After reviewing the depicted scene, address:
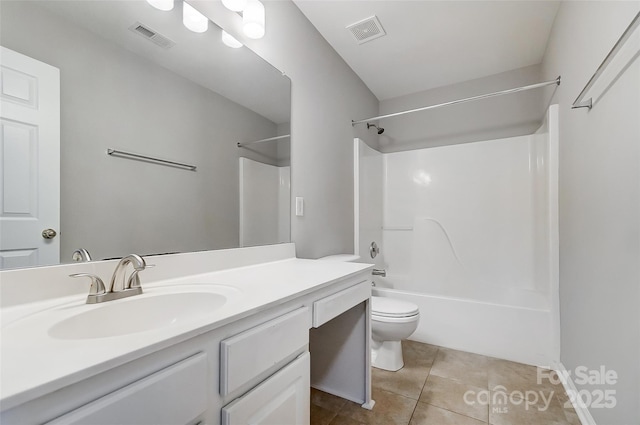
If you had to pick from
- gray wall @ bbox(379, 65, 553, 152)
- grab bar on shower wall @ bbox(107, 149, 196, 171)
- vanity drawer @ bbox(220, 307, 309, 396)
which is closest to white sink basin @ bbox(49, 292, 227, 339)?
vanity drawer @ bbox(220, 307, 309, 396)

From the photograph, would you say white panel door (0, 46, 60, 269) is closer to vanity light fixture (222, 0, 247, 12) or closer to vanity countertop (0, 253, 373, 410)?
vanity countertop (0, 253, 373, 410)

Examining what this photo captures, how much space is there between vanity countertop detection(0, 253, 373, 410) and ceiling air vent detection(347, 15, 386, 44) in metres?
1.83

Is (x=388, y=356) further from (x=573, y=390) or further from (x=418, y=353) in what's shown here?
(x=573, y=390)

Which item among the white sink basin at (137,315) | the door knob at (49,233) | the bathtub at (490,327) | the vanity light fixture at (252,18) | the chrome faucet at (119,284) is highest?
the vanity light fixture at (252,18)

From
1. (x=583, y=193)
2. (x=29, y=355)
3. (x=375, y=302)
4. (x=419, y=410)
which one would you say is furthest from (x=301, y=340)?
(x=583, y=193)

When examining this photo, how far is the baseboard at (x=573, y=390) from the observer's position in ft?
4.31

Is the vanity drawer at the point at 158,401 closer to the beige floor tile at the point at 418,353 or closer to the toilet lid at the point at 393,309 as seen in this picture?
the toilet lid at the point at 393,309

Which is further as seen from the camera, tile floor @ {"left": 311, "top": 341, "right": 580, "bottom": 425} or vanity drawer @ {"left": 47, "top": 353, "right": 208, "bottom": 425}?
tile floor @ {"left": 311, "top": 341, "right": 580, "bottom": 425}

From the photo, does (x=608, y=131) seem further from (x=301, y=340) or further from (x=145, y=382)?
(x=145, y=382)

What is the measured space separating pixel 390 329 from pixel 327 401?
545 mm

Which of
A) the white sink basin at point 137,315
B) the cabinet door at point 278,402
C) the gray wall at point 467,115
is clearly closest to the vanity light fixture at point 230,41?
the white sink basin at point 137,315

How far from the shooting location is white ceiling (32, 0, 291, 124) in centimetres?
96

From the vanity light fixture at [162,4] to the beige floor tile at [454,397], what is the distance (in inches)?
87.3

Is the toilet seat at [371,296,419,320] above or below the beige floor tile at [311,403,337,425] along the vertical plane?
above
